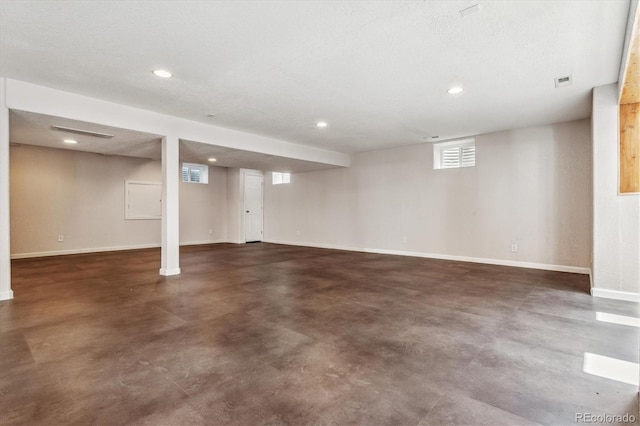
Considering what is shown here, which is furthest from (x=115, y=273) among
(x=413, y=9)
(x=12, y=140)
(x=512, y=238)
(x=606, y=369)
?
(x=512, y=238)

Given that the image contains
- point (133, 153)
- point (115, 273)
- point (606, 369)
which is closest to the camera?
point (606, 369)

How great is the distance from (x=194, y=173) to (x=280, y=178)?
2.83m

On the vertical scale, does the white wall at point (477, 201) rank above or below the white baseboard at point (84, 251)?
above

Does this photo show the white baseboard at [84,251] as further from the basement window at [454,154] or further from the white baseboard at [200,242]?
the basement window at [454,154]

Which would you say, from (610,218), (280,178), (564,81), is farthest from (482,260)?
(280,178)

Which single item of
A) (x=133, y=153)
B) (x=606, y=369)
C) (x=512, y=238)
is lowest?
(x=606, y=369)

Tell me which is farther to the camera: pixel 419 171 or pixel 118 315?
pixel 419 171

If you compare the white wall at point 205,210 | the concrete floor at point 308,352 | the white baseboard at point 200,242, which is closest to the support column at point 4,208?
the concrete floor at point 308,352

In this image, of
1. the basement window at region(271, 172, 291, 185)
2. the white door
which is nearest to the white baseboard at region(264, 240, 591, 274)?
the basement window at region(271, 172, 291, 185)

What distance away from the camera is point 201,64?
324 centimetres

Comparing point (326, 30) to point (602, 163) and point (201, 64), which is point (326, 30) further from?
point (602, 163)

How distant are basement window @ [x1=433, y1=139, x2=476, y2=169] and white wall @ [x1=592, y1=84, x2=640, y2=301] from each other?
2.68m

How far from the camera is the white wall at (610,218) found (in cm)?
363

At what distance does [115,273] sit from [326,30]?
205 inches
